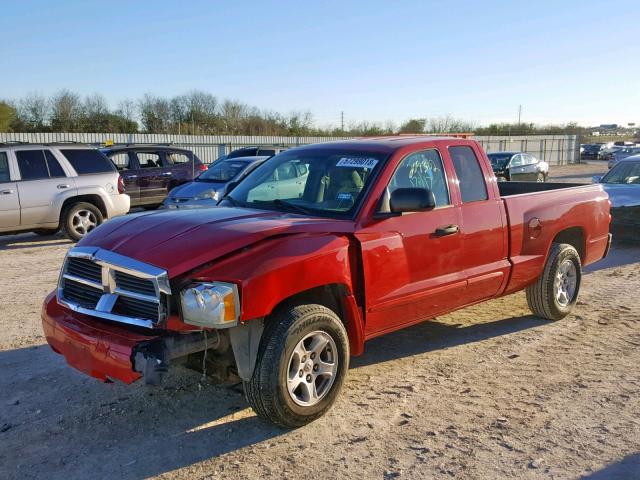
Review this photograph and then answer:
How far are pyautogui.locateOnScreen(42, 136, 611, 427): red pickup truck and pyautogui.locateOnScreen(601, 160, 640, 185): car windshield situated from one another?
720 centimetres

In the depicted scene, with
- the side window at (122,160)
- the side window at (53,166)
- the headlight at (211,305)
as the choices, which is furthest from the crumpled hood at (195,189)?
the headlight at (211,305)

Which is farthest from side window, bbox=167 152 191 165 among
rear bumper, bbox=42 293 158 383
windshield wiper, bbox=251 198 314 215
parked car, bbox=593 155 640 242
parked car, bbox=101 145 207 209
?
rear bumper, bbox=42 293 158 383

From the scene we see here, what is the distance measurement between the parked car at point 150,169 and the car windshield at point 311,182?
10760 millimetres

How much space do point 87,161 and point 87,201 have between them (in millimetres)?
A: 792

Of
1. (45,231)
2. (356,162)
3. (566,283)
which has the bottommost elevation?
(45,231)

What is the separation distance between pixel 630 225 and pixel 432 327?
243 inches

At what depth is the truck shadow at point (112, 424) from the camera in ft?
12.0

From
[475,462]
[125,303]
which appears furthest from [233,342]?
[475,462]

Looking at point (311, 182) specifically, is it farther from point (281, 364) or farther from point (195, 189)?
point (195, 189)

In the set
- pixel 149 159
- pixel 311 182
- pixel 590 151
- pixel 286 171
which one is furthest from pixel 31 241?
pixel 590 151

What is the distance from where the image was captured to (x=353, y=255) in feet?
14.1

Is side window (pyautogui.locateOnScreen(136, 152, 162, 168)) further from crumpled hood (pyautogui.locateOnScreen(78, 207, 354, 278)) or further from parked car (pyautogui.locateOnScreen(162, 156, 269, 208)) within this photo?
crumpled hood (pyautogui.locateOnScreen(78, 207, 354, 278))

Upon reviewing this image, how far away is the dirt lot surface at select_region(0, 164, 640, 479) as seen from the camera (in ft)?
11.8

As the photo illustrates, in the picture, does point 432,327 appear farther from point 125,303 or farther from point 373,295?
point 125,303
